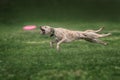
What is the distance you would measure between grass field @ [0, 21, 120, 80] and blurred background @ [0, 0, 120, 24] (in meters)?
0.40

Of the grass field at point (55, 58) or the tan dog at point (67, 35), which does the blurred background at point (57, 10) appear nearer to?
the grass field at point (55, 58)

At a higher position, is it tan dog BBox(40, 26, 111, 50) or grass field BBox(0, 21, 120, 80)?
tan dog BBox(40, 26, 111, 50)

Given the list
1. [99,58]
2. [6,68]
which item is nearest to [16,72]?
[6,68]

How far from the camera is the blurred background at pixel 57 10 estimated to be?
13.2 ft

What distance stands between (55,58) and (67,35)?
0.37 metres

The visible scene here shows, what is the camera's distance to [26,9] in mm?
4305

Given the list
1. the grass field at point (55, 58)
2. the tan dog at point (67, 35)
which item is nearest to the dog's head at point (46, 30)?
the tan dog at point (67, 35)

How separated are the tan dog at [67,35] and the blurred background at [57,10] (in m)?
0.68

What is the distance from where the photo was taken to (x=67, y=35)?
3230mm

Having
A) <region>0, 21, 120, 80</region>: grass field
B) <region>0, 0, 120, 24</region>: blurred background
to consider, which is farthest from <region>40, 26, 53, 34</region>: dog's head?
<region>0, 0, 120, 24</region>: blurred background

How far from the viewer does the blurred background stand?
4.02 m

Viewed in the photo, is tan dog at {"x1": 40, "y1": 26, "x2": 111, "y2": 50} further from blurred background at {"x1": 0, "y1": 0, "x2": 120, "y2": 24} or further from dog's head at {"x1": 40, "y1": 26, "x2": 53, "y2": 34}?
blurred background at {"x1": 0, "y1": 0, "x2": 120, "y2": 24}

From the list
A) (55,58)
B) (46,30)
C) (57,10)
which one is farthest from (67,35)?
(57,10)

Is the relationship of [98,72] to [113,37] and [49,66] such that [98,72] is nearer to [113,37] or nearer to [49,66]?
[49,66]
